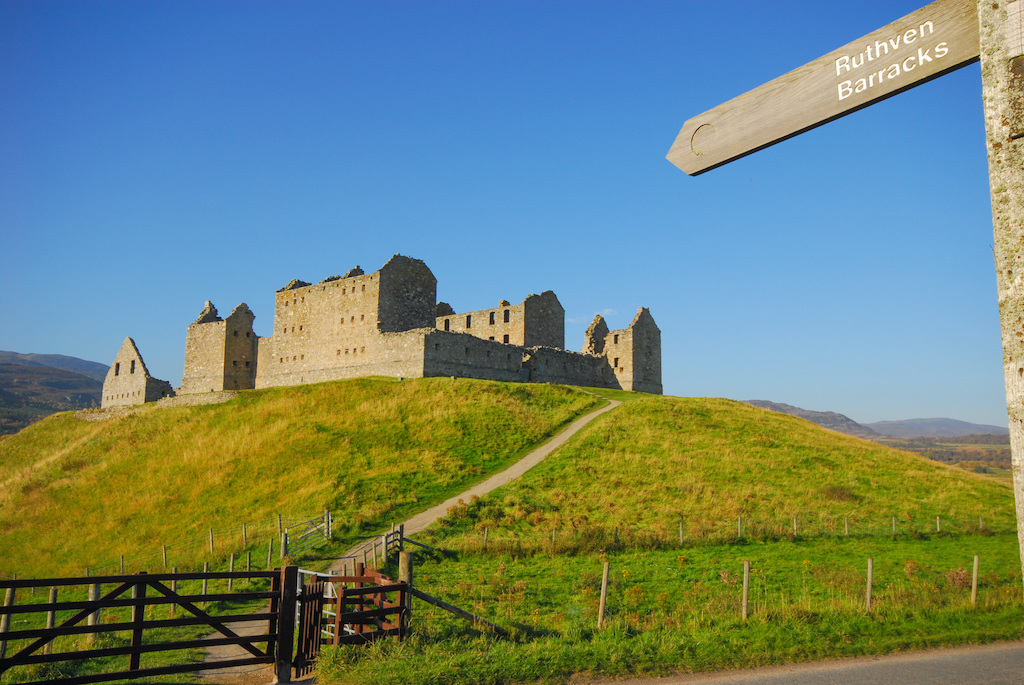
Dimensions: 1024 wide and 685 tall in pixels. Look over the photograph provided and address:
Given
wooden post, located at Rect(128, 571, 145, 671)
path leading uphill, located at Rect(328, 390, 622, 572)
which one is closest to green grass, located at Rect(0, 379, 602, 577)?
path leading uphill, located at Rect(328, 390, 622, 572)

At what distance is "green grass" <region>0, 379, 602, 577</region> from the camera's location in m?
30.0

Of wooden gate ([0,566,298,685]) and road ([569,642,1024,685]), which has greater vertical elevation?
wooden gate ([0,566,298,685])

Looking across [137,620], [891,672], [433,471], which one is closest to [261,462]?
[433,471]

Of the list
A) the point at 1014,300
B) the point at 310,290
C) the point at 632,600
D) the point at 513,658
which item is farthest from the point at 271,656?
the point at 310,290

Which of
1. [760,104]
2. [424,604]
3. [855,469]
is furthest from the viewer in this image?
[855,469]

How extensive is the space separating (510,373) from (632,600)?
124ft

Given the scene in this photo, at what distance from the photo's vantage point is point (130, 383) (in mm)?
63969

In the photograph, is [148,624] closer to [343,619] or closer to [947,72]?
[343,619]

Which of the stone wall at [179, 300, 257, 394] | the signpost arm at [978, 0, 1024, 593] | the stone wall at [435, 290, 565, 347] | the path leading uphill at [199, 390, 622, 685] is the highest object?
the stone wall at [435, 290, 565, 347]

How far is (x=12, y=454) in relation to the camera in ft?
162

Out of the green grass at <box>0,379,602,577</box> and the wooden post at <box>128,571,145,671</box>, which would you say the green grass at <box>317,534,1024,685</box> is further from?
the green grass at <box>0,379,602,577</box>

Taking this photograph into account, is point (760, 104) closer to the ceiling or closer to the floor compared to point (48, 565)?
closer to the ceiling

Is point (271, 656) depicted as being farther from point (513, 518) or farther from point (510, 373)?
point (510, 373)

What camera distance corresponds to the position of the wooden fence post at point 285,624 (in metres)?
10.5
